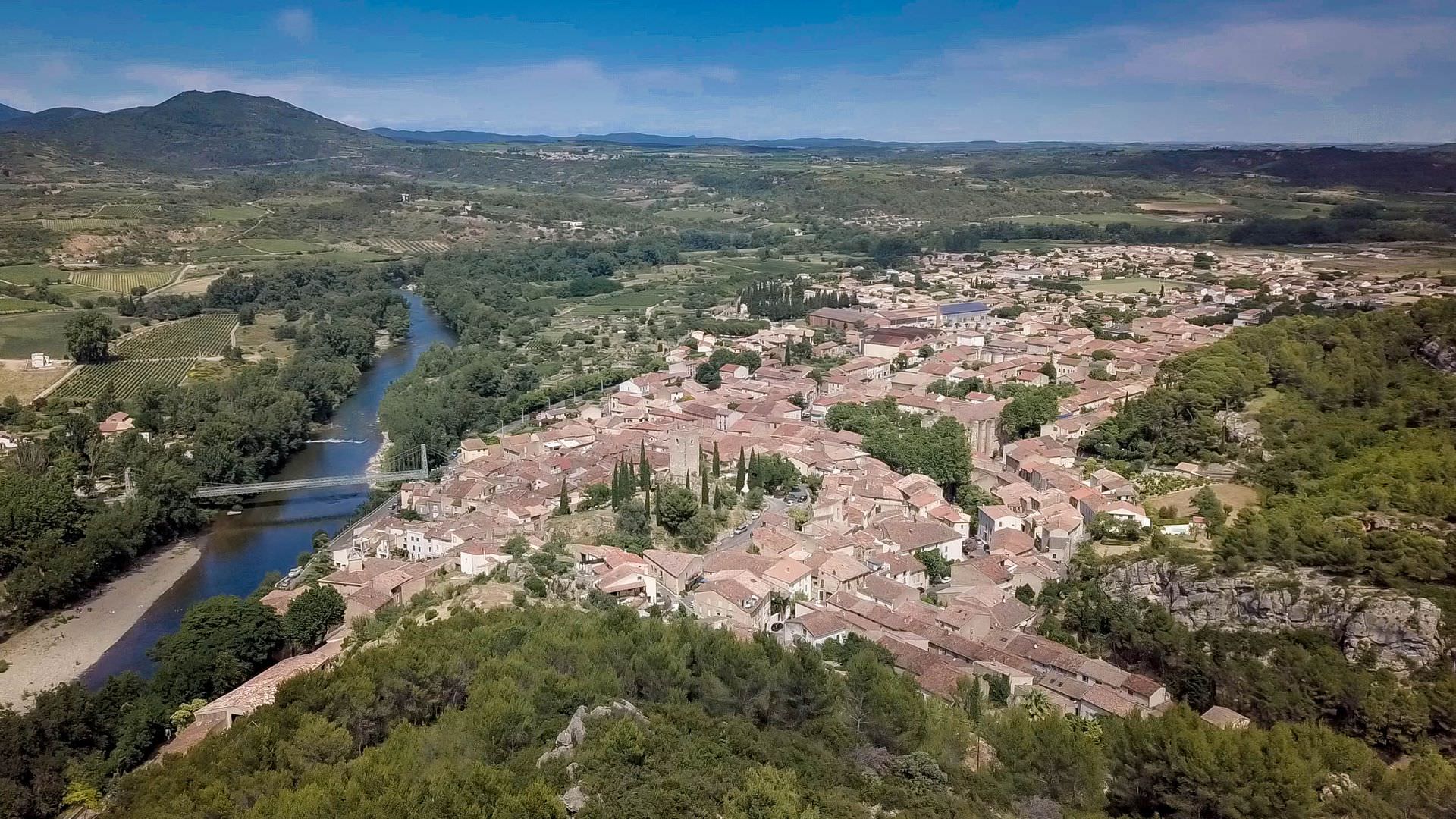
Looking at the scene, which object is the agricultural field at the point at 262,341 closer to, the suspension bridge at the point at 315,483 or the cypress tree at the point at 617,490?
the suspension bridge at the point at 315,483

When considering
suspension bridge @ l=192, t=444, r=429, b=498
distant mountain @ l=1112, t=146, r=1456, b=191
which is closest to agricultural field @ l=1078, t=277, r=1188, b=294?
distant mountain @ l=1112, t=146, r=1456, b=191

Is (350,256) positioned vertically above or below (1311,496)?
below

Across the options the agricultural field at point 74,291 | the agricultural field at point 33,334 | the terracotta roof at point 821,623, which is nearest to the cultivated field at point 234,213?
the agricultural field at point 74,291

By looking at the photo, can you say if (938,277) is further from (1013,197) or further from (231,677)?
(231,677)

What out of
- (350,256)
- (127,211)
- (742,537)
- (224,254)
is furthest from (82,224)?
(742,537)

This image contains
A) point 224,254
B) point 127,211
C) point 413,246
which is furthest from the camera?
point 413,246

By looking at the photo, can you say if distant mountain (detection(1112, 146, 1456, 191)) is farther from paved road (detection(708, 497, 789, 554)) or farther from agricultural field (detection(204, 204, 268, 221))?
agricultural field (detection(204, 204, 268, 221))

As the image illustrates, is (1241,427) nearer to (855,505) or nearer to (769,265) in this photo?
(855,505)
